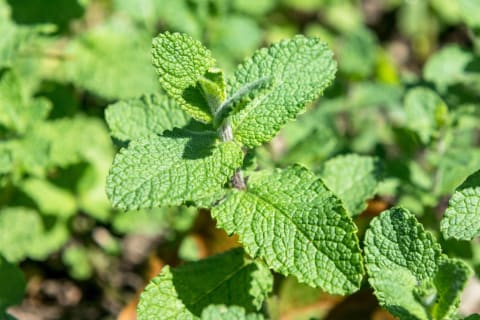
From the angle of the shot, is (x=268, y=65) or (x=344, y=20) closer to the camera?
(x=268, y=65)

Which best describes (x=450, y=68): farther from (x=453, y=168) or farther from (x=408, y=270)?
(x=408, y=270)

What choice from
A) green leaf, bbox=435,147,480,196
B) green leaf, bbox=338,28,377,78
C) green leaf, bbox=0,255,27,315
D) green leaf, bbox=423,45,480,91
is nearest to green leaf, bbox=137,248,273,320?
green leaf, bbox=0,255,27,315

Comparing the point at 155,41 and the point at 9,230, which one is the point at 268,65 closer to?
the point at 155,41

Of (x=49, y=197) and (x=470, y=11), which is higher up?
(x=470, y=11)

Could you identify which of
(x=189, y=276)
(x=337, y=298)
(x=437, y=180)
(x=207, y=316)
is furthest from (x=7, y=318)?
(x=437, y=180)

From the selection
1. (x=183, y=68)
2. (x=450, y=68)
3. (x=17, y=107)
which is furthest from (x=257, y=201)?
(x=450, y=68)

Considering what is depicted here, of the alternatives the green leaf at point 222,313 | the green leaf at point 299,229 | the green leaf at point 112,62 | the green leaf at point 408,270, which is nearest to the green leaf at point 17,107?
the green leaf at point 112,62

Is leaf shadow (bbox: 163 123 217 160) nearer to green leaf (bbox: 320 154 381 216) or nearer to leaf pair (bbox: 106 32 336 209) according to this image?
leaf pair (bbox: 106 32 336 209)
